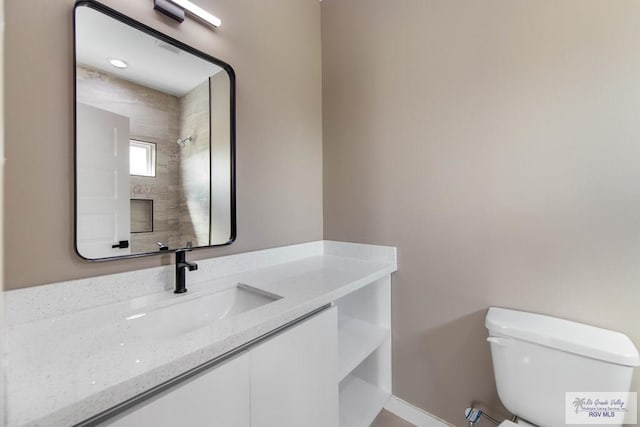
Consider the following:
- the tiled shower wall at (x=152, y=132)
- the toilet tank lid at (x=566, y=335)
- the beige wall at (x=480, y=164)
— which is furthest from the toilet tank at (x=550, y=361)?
the tiled shower wall at (x=152, y=132)

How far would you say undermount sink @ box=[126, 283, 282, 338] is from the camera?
3.10ft

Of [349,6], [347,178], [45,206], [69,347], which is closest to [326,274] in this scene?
[347,178]

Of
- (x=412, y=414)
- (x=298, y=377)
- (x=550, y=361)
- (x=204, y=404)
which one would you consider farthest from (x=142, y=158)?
(x=412, y=414)

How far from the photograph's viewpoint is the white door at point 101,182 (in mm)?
954

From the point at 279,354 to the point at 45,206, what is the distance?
2.90 feet

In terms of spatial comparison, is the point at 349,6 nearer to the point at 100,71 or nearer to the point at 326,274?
the point at 100,71

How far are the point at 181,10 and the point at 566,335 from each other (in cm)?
199

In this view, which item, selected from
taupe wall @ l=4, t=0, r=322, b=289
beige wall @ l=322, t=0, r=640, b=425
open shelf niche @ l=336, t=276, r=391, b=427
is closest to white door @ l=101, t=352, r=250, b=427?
taupe wall @ l=4, t=0, r=322, b=289

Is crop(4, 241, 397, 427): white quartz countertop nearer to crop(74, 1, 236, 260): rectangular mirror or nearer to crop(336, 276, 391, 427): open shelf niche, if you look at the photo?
crop(74, 1, 236, 260): rectangular mirror

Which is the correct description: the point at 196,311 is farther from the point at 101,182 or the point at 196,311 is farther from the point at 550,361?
the point at 550,361

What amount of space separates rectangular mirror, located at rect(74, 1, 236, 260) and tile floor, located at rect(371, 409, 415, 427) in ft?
4.29

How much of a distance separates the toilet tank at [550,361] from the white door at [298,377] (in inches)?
27.2

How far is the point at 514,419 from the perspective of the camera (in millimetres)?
1148

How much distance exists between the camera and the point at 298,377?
3.20 ft
